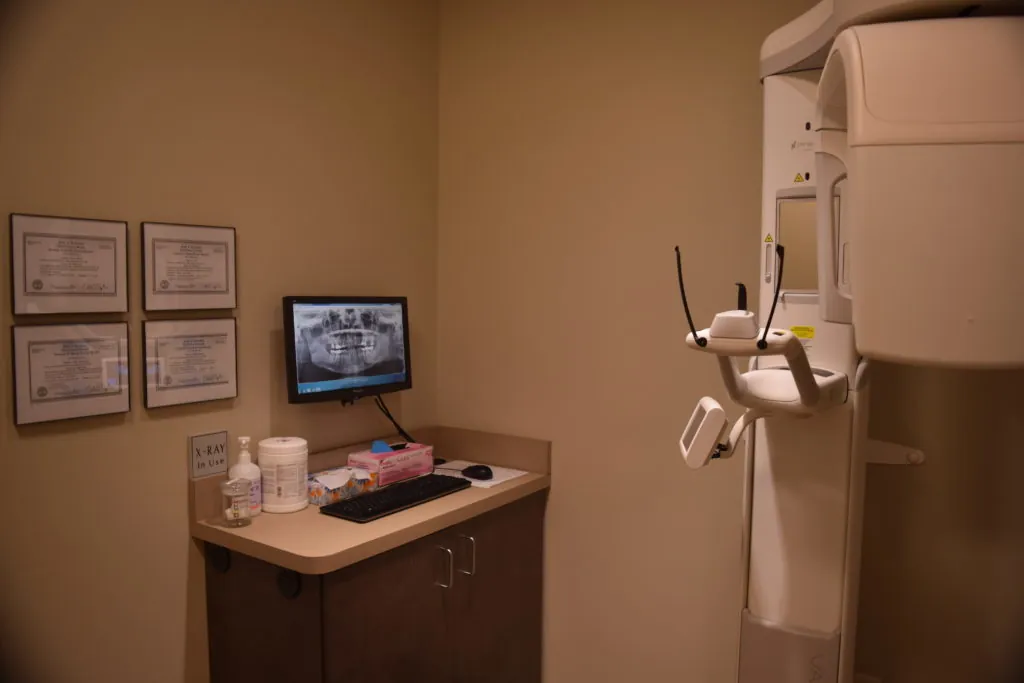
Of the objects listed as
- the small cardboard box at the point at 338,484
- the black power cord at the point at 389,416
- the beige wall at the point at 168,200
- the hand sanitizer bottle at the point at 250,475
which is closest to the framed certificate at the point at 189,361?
the beige wall at the point at 168,200

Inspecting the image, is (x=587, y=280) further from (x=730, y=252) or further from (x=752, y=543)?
(x=752, y=543)

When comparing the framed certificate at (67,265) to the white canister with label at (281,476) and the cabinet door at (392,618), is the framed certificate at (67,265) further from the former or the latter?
the cabinet door at (392,618)

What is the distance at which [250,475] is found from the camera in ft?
6.31

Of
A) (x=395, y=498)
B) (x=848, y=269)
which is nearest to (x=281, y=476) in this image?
(x=395, y=498)

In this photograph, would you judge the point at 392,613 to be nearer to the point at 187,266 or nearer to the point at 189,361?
the point at 189,361

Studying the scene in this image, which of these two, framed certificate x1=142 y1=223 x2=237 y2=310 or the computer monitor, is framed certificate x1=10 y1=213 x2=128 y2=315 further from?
the computer monitor

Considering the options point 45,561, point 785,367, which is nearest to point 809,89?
point 785,367

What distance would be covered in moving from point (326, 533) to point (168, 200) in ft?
3.04

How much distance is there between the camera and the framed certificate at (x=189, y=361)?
180 cm

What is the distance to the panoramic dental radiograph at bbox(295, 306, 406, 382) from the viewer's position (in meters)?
2.12

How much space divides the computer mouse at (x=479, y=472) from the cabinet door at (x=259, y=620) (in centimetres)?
73

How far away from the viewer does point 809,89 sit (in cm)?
150

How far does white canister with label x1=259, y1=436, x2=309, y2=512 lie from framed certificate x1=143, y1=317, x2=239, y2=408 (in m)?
0.20

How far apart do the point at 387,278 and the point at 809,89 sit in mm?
1462
